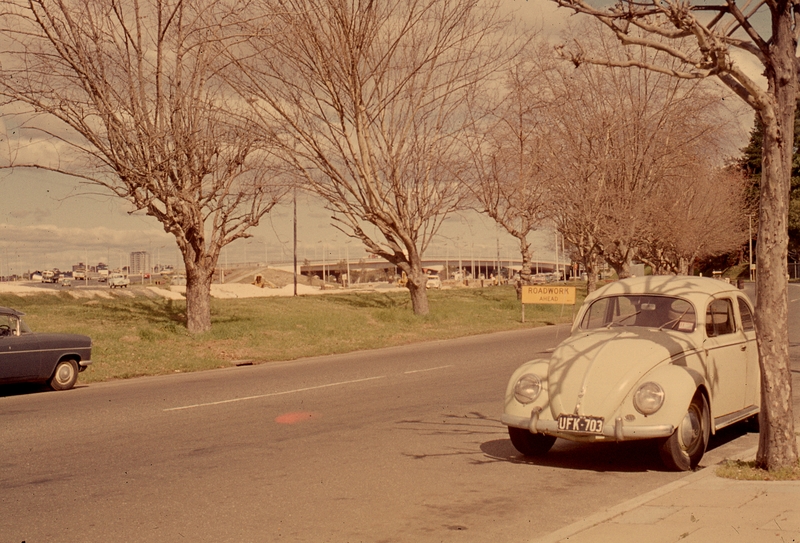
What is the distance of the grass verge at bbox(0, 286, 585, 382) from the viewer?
19434 mm

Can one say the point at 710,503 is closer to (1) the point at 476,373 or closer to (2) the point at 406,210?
(1) the point at 476,373

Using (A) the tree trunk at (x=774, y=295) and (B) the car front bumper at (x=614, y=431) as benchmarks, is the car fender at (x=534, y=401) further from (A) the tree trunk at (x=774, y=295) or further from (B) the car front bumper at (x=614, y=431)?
(A) the tree trunk at (x=774, y=295)

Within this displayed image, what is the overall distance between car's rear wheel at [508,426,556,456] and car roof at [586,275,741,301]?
1.79 meters

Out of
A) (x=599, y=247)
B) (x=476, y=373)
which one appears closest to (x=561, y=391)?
(x=476, y=373)

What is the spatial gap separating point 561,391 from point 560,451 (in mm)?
1434

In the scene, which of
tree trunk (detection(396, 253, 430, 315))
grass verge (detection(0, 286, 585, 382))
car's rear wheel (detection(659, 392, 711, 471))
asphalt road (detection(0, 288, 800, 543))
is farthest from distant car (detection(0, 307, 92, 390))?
tree trunk (detection(396, 253, 430, 315))

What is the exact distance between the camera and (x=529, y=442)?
8484 millimetres

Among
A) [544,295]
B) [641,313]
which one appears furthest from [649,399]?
[544,295]

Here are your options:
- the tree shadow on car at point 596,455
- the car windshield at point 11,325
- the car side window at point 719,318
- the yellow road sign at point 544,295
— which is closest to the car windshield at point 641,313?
the car side window at point 719,318

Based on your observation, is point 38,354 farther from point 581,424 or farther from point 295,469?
point 581,424

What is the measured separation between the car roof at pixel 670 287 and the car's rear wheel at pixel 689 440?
132 centimetres

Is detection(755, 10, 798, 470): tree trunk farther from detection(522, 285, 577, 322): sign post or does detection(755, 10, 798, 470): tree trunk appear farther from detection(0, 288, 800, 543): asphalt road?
detection(522, 285, 577, 322): sign post

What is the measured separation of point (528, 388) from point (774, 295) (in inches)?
90.2

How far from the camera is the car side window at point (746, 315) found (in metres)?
9.41
